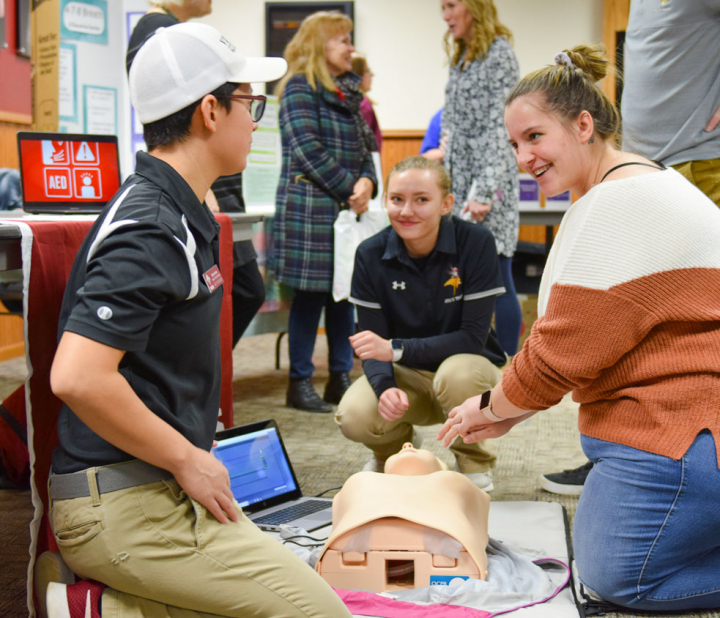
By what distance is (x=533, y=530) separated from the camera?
1824 mm

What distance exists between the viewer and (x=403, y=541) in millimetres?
1493

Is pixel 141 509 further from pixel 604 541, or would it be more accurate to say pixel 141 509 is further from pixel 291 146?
pixel 291 146

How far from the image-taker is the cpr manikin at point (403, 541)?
148 cm

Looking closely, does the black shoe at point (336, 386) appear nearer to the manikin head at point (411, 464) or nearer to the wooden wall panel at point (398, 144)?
the manikin head at point (411, 464)

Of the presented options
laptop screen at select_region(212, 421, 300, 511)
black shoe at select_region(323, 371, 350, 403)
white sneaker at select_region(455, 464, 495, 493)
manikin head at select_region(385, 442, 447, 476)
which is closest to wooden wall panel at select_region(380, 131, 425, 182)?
black shoe at select_region(323, 371, 350, 403)

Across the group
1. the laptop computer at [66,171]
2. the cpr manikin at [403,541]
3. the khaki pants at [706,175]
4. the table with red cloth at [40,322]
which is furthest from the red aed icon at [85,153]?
the khaki pants at [706,175]

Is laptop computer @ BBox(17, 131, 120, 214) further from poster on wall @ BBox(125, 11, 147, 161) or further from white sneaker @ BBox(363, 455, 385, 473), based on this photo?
poster on wall @ BBox(125, 11, 147, 161)

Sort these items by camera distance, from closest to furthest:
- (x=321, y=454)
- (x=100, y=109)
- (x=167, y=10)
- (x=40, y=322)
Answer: (x=40, y=322)
(x=167, y=10)
(x=321, y=454)
(x=100, y=109)

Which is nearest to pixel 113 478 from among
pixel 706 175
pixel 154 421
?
pixel 154 421

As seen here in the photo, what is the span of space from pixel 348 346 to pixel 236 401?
506 millimetres

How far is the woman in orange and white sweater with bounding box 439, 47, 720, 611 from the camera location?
4.51 feet

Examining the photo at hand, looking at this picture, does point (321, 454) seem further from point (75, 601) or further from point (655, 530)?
point (75, 601)

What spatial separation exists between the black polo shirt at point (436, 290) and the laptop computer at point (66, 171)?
27.6 inches

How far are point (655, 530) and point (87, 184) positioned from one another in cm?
153
